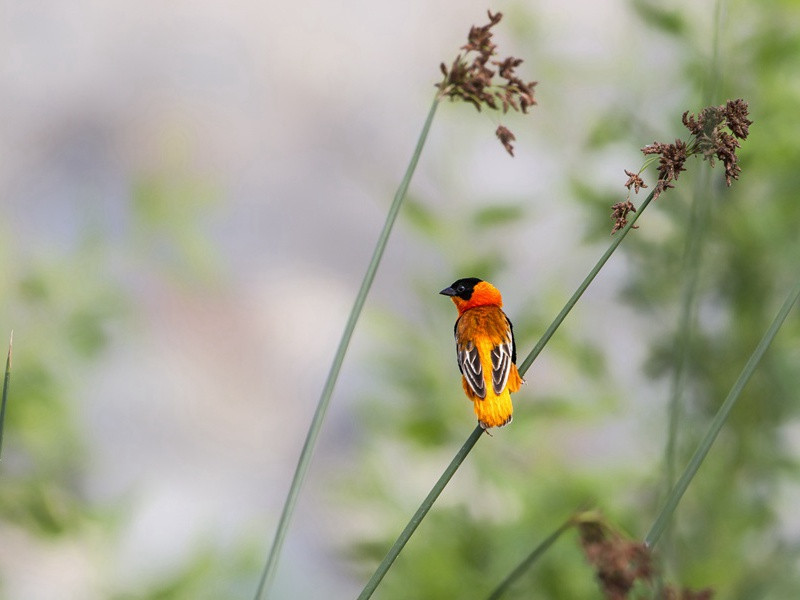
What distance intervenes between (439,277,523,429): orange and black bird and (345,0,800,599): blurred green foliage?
0.99m

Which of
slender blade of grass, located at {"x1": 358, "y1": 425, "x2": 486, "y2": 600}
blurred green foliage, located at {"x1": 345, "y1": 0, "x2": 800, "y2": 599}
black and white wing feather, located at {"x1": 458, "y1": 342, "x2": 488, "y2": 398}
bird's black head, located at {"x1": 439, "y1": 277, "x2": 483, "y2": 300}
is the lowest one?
slender blade of grass, located at {"x1": 358, "y1": 425, "x2": 486, "y2": 600}

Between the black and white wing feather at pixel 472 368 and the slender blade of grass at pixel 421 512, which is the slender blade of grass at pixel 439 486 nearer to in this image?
the slender blade of grass at pixel 421 512

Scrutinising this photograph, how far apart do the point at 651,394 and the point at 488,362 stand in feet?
4.42

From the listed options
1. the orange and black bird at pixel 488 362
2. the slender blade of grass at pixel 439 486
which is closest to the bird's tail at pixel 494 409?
the orange and black bird at pixel 488 362

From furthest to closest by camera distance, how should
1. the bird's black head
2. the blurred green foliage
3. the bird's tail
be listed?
the blurred green foliage → the bird's black head → the bird's tail

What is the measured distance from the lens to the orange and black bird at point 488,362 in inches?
31.8

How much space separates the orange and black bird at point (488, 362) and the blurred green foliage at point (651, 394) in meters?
0.99

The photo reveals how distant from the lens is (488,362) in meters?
0.85

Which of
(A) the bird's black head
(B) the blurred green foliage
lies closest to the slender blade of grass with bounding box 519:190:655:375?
(A) the bird's black head

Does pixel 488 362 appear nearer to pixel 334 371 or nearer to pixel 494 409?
pixel 494 409

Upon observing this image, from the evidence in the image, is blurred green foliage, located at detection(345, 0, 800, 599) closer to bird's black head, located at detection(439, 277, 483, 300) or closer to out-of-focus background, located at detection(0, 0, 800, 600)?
out-of-focus background, located at detection(0, 0, 800, 600)

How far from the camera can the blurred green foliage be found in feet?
6.37

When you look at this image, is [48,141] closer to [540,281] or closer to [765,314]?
[540,281]

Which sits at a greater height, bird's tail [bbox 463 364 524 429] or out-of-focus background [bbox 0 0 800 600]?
out-of-focus background [bbox 0 0 800 600]
